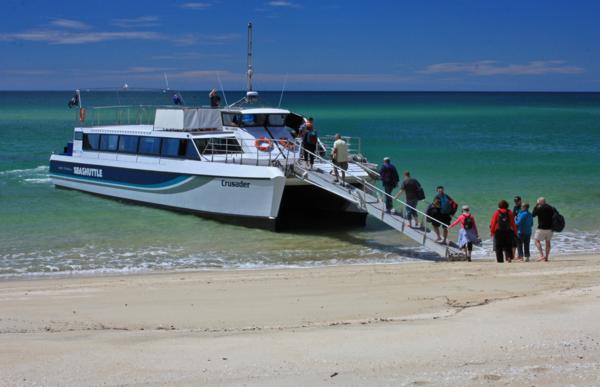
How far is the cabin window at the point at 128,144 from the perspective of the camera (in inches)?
893

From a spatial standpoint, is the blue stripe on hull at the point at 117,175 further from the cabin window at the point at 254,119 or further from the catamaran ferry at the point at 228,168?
the cabin window at the point at 254,119

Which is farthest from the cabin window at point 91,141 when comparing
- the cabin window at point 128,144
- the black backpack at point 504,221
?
the black backpack at point 504,221

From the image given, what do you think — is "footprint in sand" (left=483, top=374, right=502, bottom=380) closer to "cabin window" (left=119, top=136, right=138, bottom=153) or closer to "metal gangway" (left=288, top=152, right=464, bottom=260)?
"metal gangway" (left=288, top=152, right=464, bottom=260)

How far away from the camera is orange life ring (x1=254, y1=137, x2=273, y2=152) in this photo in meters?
19.9

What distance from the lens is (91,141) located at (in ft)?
81.1

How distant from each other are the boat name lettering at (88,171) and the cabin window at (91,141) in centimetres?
76

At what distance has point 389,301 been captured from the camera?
34.4ft

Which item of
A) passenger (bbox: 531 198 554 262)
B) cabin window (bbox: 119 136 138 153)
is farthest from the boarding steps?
cabin window (bbox: 119 136 138 153)

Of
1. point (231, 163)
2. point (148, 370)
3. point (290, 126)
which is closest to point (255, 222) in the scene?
point (231, 163)

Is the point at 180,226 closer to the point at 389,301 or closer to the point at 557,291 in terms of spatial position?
the point at 389,301

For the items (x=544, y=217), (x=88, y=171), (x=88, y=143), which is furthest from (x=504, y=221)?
(x=88, y=143)

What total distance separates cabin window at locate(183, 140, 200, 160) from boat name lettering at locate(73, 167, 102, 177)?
4814 millimetres

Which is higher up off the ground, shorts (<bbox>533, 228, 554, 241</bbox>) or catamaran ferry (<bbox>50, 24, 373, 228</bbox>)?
catamaran ferry (<bbox>50, 24, 373, 228</bbox>)

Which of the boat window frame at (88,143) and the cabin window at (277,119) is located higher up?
the cabin window at (277,119)
